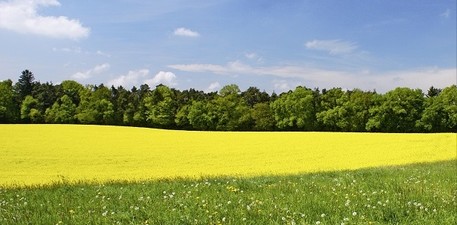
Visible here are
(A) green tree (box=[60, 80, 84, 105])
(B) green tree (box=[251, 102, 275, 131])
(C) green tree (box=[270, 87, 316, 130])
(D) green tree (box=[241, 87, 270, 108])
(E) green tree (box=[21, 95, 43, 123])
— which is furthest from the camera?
(D) green tree (box=[241, 87, 270, 108])

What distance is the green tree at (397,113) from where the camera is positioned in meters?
76.4

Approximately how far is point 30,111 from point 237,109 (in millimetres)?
38354

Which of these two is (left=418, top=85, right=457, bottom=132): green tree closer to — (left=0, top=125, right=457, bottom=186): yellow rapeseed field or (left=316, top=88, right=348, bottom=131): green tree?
(left=316, top=88, right=348, bottom=131): green tree

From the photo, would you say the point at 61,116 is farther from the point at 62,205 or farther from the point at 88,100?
the point at 62,205

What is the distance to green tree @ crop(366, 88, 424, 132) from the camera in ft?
251

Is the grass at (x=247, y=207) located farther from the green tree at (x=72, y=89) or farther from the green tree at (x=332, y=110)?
the green tree at (x=72, y=89)

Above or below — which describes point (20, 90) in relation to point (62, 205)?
above

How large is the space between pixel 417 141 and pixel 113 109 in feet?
193

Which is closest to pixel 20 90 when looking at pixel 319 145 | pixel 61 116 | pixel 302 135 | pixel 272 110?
pixel 61 116

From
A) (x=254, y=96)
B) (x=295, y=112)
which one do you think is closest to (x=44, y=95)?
(x=254, y=96)

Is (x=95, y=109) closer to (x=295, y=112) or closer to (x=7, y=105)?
(x=7, y=105)

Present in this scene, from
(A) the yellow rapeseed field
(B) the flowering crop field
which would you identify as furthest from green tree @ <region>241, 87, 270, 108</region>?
(B) the flowering crop field

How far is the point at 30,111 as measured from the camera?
81500 mm

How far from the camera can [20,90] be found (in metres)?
88.1
